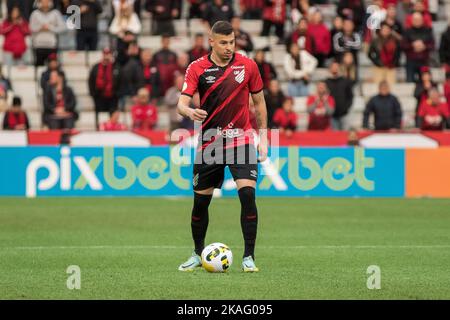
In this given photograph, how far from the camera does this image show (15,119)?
78.0ft

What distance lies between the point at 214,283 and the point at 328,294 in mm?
1167

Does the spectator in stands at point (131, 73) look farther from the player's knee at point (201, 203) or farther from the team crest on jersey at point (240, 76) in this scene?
the team crest on jersey at point (240, 76)

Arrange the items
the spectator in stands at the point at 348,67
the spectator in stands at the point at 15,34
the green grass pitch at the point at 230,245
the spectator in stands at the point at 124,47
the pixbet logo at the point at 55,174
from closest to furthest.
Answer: the green grass pitch at the point at 230,245 < the pixbet logo at the point at 55,174 < the spectator in stands at the point at 124,47 < the spectator in stands at the point at 348,67 < the spectator in stands at the point at 15,34

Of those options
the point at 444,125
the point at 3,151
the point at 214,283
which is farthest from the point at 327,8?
the point at 214,283

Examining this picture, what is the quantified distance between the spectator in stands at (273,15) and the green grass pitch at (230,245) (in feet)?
24.4

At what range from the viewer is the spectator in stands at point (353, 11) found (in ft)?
89.6

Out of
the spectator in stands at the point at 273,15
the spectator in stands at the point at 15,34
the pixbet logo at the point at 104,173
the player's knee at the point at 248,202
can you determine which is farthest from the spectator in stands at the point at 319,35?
the player's knee at the point at 248,202

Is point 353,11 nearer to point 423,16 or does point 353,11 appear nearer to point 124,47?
point 423,16

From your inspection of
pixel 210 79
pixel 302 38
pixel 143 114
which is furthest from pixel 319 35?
pixel 210 79

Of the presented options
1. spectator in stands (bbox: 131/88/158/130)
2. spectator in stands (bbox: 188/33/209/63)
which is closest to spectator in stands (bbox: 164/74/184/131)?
spectator in stands (bbox: 131/88/158/130)

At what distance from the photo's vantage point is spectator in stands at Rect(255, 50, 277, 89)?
24470mm

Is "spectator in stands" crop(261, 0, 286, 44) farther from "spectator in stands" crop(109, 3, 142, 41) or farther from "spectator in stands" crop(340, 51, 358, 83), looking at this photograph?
"spectator in stands" crop(109, 3, 142, 41)

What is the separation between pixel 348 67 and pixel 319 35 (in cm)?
102
